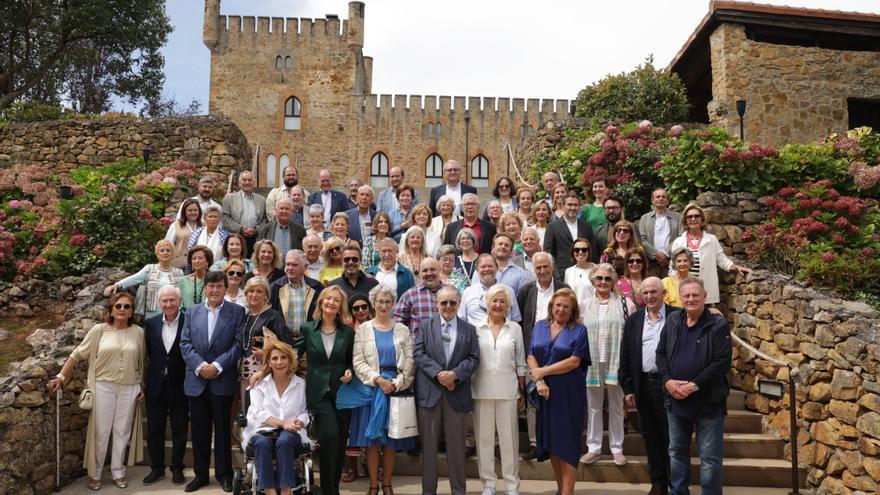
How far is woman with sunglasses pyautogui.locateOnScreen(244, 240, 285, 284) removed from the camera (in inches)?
264

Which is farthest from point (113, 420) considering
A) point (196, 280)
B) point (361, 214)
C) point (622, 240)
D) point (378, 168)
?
point (378, 168)

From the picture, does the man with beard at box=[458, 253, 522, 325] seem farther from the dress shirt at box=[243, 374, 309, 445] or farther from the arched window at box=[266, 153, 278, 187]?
the arched window at box=[266, 153, 278, 187]

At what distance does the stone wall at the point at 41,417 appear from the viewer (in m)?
5.66

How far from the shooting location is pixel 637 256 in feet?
21.9

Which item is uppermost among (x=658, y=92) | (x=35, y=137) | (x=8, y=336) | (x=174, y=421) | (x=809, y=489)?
(x=658, y=92)

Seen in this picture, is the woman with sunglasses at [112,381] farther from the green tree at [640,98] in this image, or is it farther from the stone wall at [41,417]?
the green tree at [640,98]

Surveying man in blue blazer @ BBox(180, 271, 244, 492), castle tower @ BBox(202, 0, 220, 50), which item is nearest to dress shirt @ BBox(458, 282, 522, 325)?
man in blue blazer @ BBox(180, 271, 244, 492)

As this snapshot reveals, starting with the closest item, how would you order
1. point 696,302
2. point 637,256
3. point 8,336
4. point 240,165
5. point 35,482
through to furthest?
point 696,302
point 35,482
point 637,256
point 8,336
point 240,165

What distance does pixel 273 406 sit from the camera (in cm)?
540

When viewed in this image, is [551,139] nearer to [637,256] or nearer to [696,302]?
[637,256]

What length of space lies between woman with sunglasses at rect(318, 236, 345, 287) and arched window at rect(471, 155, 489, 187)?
78.9ft

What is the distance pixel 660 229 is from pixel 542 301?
2.61m

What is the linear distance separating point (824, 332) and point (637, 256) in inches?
70.5

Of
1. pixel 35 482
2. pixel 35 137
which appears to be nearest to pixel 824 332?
pixel 35 482
